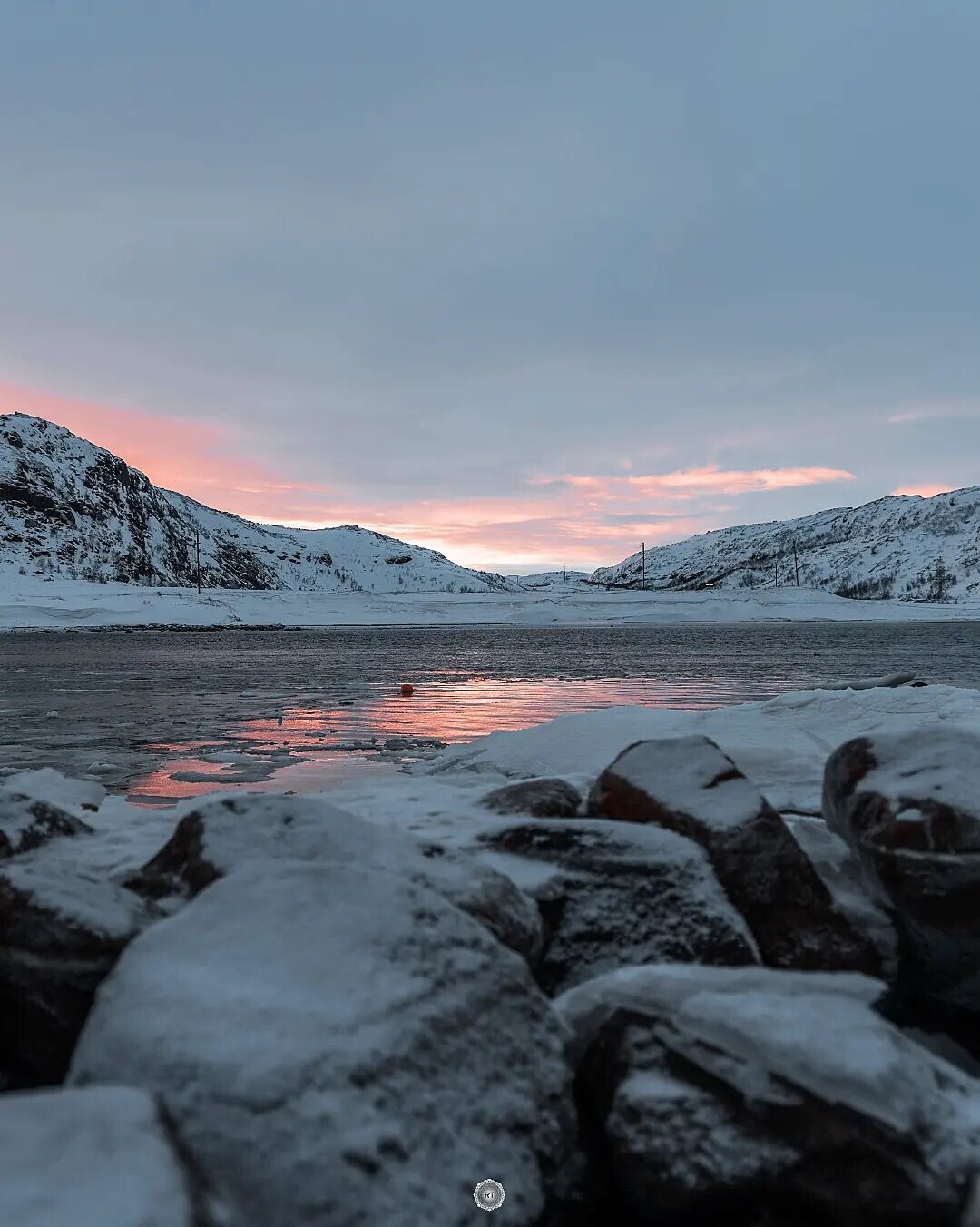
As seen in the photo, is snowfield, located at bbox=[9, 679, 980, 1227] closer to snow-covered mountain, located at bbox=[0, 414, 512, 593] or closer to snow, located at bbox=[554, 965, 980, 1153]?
snow, located at bbox=[554, 965, 980, 1153]

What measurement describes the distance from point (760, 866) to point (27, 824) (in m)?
3.00

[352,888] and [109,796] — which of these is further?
[109,796]

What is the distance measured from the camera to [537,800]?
4.69m

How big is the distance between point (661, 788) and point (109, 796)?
13.2 feet

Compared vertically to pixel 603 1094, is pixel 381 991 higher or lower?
higher

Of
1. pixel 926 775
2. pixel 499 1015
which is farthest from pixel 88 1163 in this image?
pixel 926 775

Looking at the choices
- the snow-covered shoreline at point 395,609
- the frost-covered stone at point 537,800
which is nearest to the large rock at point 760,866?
the frost-covered stone at point 537,800

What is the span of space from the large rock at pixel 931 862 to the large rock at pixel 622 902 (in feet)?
2.39

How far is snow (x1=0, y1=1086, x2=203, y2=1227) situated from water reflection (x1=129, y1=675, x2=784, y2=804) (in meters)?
4.87

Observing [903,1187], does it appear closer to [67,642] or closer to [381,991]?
[381,991]

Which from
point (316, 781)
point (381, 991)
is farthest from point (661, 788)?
point (316, 781)

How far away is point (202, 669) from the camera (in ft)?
72.3

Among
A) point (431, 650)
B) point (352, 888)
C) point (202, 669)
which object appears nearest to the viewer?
point (352, 888)

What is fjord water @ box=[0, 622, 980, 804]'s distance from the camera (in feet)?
28.2
